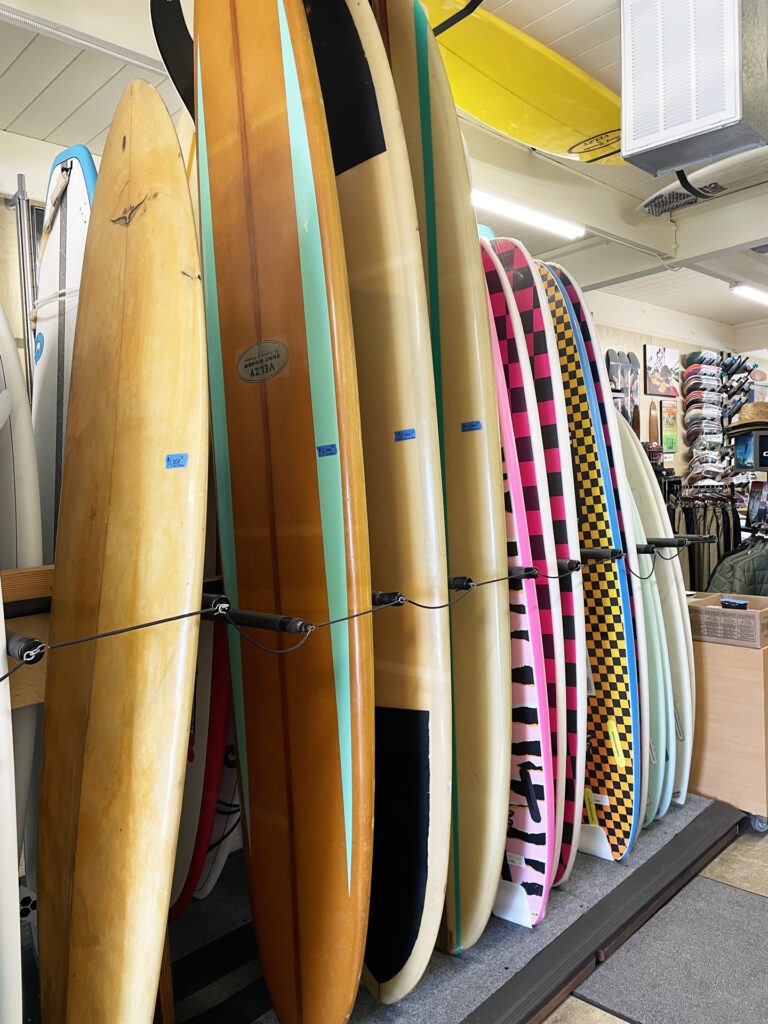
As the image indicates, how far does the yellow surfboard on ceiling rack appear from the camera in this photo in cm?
234

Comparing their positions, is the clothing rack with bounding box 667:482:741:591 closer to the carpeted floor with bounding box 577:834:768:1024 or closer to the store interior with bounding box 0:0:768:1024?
the store interior with bounding box 0:0:768:1024

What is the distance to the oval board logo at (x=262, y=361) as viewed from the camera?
1.28 m

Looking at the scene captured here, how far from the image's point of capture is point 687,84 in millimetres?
2324

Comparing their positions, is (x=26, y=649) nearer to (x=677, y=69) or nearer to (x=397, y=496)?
(x=397, y=496)

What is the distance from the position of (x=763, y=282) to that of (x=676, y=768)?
530cm

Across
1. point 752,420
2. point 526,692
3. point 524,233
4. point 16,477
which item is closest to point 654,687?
point 526,692

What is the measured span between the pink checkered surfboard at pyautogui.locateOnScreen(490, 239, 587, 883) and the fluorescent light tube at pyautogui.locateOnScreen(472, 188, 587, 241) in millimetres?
2238

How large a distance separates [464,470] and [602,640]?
0.74 m

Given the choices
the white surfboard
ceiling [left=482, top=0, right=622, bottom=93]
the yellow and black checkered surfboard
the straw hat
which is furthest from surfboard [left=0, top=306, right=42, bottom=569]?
the straw hat

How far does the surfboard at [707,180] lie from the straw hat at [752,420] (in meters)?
2.06

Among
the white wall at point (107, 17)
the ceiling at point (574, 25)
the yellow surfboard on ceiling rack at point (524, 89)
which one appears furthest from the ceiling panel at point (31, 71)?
the ceiling at point (574, 25)

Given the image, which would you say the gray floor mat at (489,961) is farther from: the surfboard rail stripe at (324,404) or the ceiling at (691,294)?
the ceiling at (691,294)

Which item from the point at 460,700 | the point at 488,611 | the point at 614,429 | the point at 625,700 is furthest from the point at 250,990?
the point at 614,429

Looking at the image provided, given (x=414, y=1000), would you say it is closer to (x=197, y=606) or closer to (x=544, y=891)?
(x=544, y=891)
